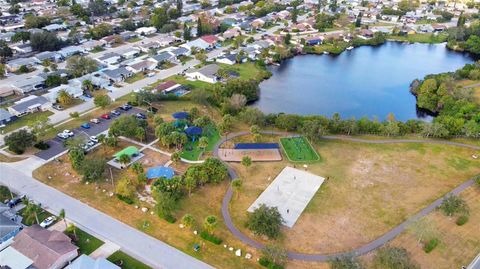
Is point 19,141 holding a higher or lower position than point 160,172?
higher

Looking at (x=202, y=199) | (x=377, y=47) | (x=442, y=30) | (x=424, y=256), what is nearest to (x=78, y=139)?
(x=202, y=199)

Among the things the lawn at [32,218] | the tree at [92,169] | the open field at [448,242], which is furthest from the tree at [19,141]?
the open field at [448,242]

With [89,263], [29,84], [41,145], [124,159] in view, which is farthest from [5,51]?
[89,263]

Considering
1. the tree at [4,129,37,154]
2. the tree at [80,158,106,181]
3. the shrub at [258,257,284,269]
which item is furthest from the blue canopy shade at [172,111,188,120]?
the shrub at [258,257,284,269]

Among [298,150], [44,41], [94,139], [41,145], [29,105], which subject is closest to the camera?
[41,145]

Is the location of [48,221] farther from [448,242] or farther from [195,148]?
[448,242]

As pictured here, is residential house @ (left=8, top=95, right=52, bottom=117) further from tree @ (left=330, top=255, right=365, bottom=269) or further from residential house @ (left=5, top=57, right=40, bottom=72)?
tree @ (left=330, top=255, right=365, bottom=269)

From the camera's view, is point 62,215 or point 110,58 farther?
point 110,58
